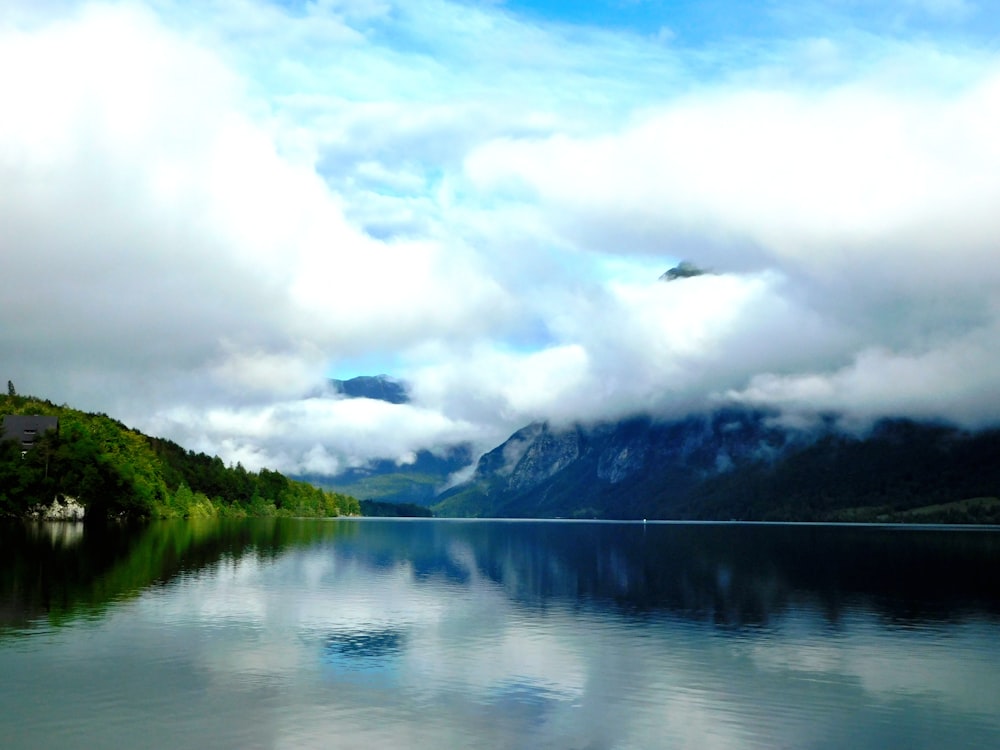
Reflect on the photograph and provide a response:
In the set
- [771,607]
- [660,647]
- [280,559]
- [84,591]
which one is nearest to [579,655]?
[660,647]

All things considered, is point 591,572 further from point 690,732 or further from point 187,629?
point 690,732

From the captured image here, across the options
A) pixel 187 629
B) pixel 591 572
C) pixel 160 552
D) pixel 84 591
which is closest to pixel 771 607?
pixel 591 572

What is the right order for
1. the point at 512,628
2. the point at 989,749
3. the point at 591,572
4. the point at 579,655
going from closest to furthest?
the point at 989,749 < the point at 579,655 < the point at 512,628 < the point at 591,572

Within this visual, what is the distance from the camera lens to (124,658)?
53375mm

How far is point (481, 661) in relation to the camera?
56375mm

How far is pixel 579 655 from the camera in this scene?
5856 centimetres

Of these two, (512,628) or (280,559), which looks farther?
(280,559)

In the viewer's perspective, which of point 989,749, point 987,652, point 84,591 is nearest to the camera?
point 989,749

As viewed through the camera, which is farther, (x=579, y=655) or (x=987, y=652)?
(x=987, y=652)

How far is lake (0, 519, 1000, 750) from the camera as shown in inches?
1590

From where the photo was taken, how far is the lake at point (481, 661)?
40375 millimetres

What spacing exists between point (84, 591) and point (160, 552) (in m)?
55.0

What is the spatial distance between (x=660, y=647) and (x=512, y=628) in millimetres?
13065

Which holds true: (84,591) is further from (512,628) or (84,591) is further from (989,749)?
(989,749)
